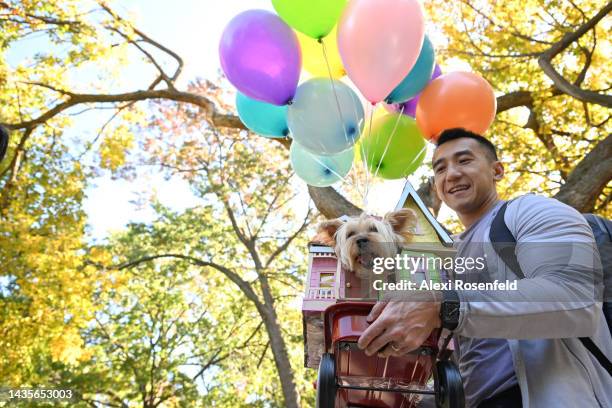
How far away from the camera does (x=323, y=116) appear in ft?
9.18

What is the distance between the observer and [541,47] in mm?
6594

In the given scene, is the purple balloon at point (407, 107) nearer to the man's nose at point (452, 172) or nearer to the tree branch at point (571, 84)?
the man's nose at point (452, 172)

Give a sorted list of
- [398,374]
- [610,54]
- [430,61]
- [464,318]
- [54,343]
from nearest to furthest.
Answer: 1. [464,318]
2. [398,374]
3. [430,61]
4. [54,343]
5. [610,54]

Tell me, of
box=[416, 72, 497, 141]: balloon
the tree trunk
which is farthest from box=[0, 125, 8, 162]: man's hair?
the tree trunk

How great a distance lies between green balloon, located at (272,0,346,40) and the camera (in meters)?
2.61

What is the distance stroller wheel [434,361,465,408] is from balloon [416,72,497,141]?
185 centimetres

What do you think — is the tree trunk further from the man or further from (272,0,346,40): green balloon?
the man

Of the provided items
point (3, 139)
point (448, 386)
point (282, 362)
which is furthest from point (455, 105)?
point (282, 362)

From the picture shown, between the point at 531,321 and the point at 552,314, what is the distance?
0.06m

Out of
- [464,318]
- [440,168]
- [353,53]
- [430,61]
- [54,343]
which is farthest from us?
[54,343]

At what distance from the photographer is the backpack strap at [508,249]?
134 cm

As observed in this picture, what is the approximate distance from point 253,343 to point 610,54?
10402mm

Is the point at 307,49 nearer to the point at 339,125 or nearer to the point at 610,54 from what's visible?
the point at 339,125

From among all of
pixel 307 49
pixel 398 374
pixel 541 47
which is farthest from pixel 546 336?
pixel 541 47
